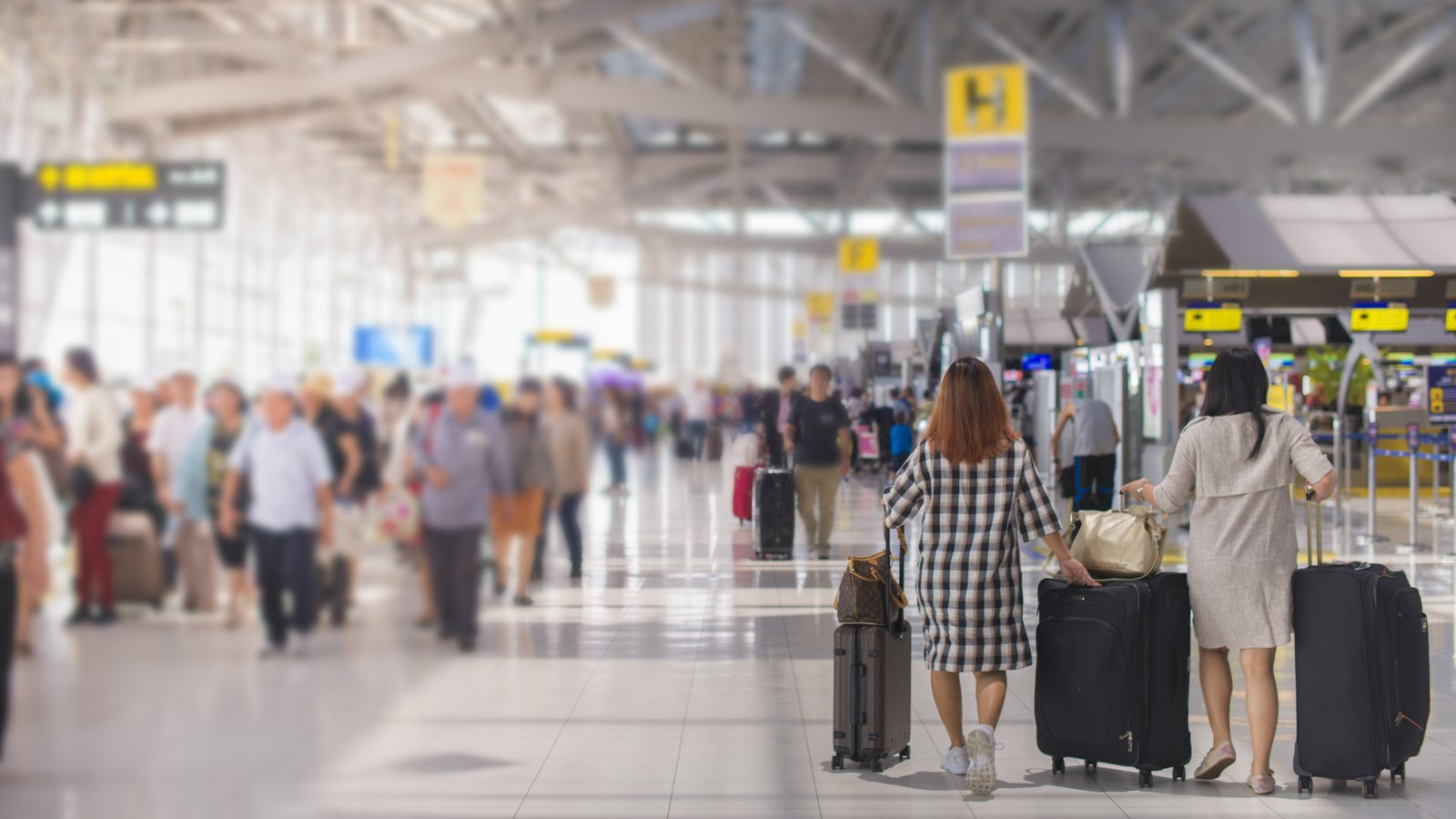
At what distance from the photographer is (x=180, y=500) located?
2588 mm

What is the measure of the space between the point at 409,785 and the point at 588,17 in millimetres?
18211

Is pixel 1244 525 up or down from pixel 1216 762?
up

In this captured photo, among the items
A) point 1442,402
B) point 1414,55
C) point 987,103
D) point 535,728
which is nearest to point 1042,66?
point 1414,55

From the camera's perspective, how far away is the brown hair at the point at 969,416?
5074 millimetres

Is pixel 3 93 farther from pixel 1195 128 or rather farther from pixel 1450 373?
pixel 1195 128

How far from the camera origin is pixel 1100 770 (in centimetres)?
540

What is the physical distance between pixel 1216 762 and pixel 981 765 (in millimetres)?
909

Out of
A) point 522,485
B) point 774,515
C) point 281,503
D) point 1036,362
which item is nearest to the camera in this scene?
point 281,503

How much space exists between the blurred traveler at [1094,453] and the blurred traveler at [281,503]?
12234mm

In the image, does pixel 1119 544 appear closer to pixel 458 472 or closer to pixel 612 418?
pixel 612 418

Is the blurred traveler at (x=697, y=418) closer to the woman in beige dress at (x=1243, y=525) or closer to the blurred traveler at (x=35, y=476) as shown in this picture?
the woman in beige dress at (x=1243, y=525)

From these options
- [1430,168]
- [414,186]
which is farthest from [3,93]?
[1430,168]

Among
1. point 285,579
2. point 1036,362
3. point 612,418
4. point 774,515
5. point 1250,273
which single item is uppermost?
point 1250,273

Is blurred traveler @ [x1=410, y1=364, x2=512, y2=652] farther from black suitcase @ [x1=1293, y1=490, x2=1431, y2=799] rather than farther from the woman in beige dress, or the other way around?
black suitcase @ [x1=1293, y1=490, x2=1431, y2=799]
